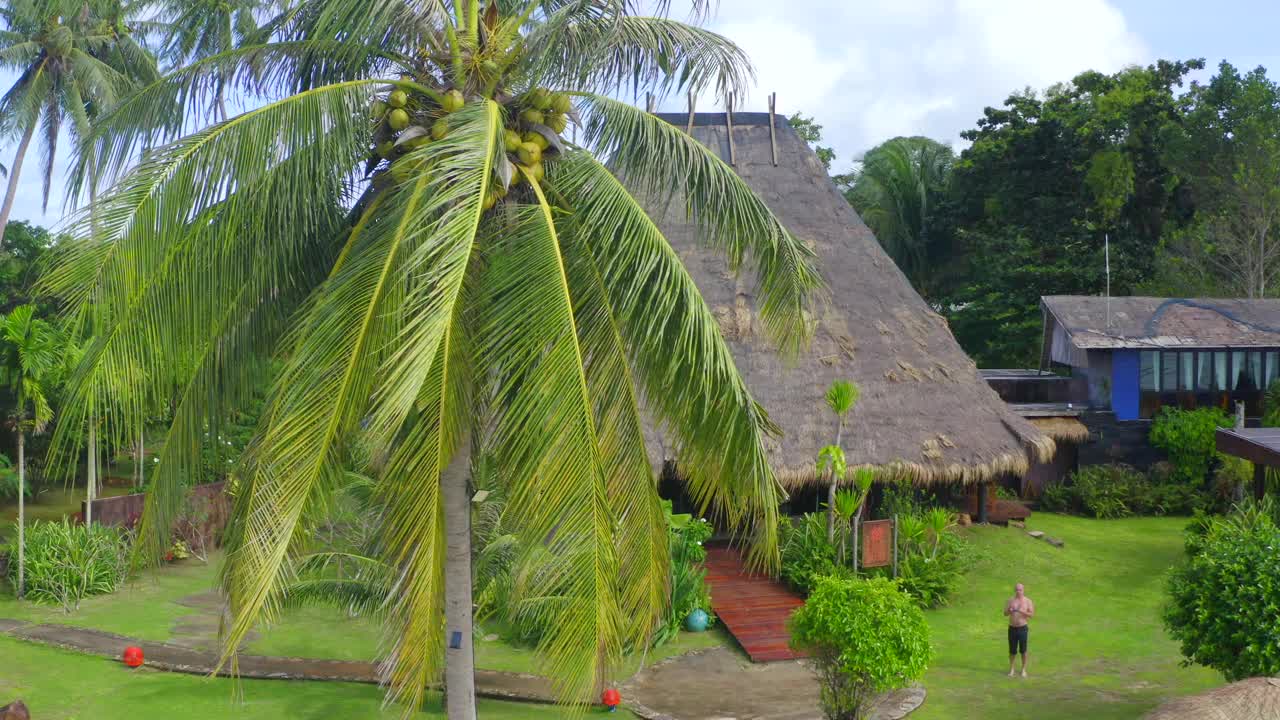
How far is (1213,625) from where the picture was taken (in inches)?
381

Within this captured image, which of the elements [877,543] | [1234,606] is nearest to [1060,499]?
[877,543]

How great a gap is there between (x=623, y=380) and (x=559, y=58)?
205 centimetres

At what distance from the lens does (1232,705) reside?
779 centimetres

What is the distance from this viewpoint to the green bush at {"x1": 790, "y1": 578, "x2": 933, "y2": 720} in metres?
9.44

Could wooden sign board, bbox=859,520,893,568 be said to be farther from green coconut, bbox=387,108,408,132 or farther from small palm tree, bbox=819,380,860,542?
green coconut, bbox=387,108,408,132

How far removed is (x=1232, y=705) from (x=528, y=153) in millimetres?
6092

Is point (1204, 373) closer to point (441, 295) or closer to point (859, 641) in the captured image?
point (859, 641)

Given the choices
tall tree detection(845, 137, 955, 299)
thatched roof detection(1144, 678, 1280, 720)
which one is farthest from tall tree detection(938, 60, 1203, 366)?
thatched roof detection(1144, 678, 1280, 720)

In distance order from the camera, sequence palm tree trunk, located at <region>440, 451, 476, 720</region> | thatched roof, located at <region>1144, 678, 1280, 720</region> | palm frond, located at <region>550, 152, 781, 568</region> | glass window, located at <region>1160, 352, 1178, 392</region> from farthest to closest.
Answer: glass window, located at <region>1160, 352, 1178, 392</region> < thatched roof, located at <region>1144, 678, 1280, 720</region> < palm tree trunk, located at <region>440, 451, 476, 720</region> < palm frond, located at <region>550, 152, 781, 568</region>

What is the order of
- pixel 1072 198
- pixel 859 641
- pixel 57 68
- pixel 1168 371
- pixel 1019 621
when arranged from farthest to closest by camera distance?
pixel 1072 198 < pixel 57 68 < pixel 1168 371 < pixel 1019 621 < pixel 859 641

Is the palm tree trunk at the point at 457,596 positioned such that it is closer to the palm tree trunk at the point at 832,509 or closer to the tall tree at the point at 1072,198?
the palm tree trunk at the point at 832,509

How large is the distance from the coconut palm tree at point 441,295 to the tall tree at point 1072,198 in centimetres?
2336

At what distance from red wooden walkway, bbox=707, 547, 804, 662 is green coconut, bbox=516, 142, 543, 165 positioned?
23.9 ft

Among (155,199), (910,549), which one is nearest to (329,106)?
(155,199)
